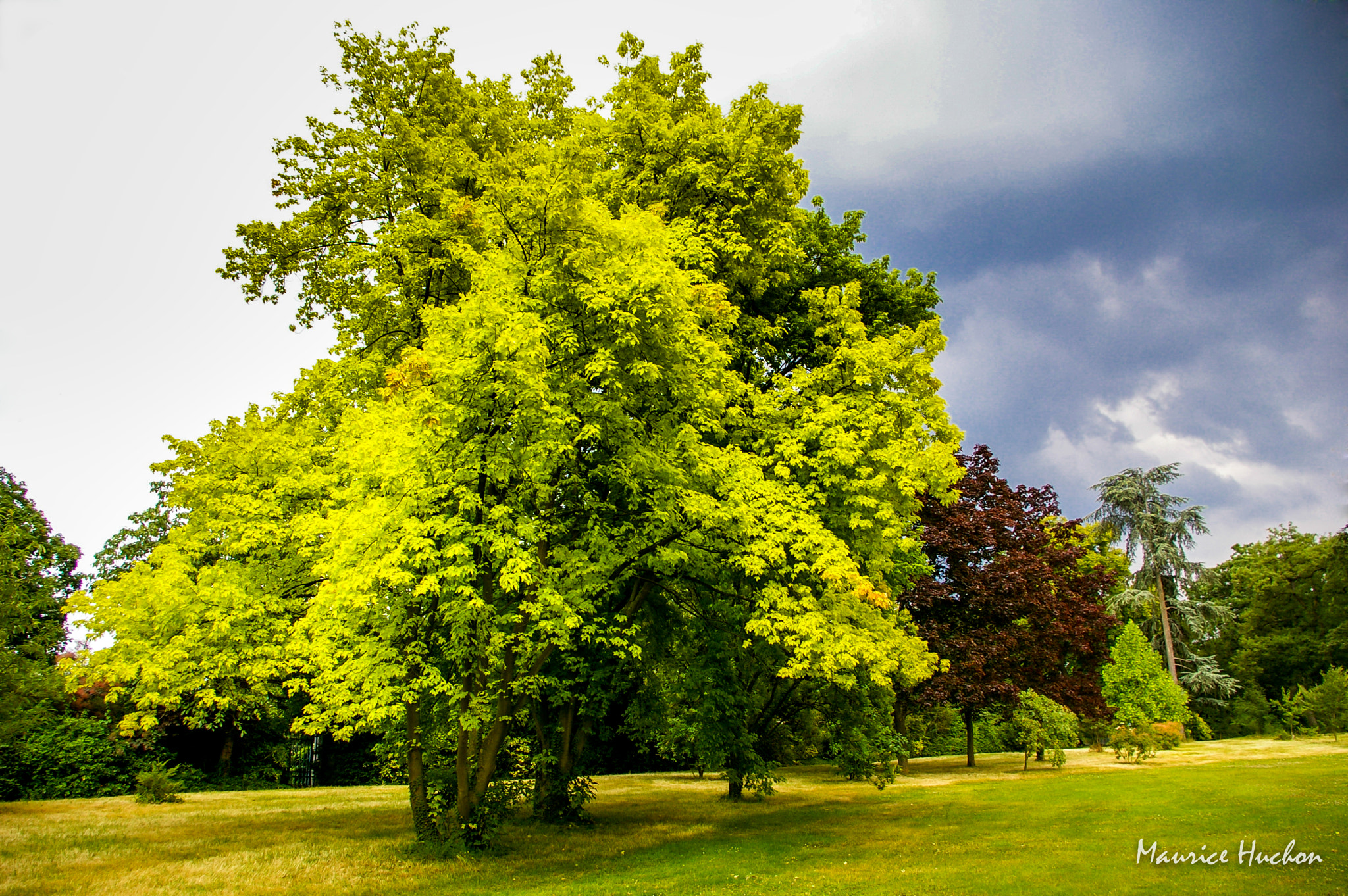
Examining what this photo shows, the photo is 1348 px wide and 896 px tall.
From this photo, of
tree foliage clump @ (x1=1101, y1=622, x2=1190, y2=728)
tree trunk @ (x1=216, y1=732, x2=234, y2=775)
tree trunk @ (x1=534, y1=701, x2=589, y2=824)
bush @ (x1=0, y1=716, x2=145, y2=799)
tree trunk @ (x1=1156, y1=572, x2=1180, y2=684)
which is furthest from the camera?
tree trunk @ (x1=1156, y1=572, x2=1180, y2=684)

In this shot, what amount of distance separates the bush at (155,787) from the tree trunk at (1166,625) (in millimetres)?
46795

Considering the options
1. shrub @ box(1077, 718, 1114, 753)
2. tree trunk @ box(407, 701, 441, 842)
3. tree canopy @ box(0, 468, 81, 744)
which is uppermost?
tree canopy @ box(0, 468, 81, 744)

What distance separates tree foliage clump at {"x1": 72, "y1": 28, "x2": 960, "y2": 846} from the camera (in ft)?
34.9

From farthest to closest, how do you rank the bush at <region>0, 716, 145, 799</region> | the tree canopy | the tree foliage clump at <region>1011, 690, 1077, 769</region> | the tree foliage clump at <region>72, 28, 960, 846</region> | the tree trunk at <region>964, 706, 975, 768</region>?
the tree trunk at <region>964, 706, 975, 768</region> < the tree foliage clump at <region>1011, 690, 1077, 769</region> < the bush at <region>0, 716, 145, 799</region> < the tree canopy < the tree foliage clump at <region>72, 28, 960, 846</region>

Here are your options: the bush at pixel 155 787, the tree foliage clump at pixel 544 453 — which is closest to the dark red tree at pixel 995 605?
the tree foliage clump at pixel 544 453

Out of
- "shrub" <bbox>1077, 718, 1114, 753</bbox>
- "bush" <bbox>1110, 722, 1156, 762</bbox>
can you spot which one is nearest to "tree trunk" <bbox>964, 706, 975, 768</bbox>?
"bush" <bbox>1110, 722, 1156, 762</bbox>

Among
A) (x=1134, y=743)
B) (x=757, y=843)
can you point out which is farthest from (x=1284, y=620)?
(x=757, y=843)

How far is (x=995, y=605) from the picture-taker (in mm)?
23922

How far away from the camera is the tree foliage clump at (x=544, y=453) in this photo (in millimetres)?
10633

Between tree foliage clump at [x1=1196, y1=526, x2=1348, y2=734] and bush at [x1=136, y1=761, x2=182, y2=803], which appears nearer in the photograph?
bush at [x1=136, y1=761, x2=182, y2=803]

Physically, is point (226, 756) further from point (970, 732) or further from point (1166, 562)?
point (1166, 562)

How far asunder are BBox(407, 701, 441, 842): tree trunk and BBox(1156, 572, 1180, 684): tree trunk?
4337 centimetres

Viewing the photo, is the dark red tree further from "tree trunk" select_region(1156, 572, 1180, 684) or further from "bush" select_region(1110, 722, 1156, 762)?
"tree trunk" select_region(1156, 572, 1180, 684)

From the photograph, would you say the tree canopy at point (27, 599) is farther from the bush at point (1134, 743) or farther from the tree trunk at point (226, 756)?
the bush at point (1134, 743)
